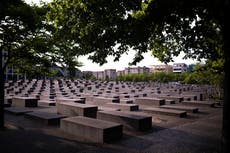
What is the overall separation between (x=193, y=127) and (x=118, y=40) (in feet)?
25.0

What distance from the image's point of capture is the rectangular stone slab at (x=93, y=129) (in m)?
8.00

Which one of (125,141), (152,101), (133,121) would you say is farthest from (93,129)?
(152,101)

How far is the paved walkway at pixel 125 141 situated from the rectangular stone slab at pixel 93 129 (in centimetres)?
33

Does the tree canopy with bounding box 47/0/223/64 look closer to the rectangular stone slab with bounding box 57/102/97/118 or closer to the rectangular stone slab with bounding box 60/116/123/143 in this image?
the rectangular stone slab with bounding box 60/116/123/143

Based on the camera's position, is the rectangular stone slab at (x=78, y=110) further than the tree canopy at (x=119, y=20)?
Yes

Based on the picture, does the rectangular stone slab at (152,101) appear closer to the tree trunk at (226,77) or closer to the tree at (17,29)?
the tree at (17,29)

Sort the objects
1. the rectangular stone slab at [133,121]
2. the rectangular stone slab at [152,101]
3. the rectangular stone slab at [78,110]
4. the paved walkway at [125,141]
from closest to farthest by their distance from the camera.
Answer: the paved walkway at [125,141]
the rectangular stone slab at [133,121]
the rectangular stone slab at [78,110]
the rectangular stone slab at [152,101]

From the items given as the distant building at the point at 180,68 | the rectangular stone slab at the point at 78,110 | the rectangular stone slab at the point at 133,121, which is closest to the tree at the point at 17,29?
the rectangular stone slab at the point at 78,110

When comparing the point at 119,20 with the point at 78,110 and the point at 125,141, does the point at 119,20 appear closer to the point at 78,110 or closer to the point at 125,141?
the point at 125,141

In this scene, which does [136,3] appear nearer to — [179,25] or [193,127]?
[179,25]

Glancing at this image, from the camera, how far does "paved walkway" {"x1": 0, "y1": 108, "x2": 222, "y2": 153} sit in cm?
702

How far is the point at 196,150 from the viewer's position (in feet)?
22.7

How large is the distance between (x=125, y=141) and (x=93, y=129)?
4.95 feet

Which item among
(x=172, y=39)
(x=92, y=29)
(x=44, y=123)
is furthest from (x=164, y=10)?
(x=44, y=123)
